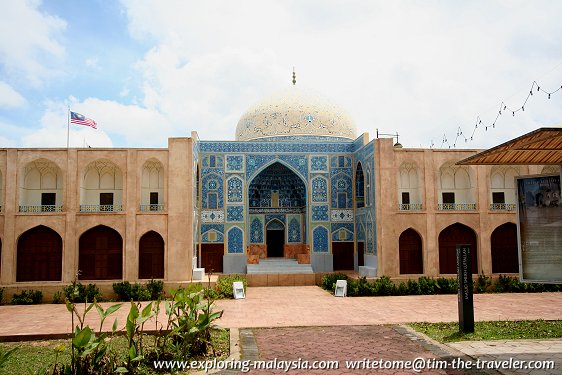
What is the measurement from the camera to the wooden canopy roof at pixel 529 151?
7.74 meters

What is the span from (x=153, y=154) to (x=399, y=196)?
9558mm

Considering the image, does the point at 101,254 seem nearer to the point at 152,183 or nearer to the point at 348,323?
the point at 152,183

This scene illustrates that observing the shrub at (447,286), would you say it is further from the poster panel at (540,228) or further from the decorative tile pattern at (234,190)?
the decorative tile pattern at (234,190)

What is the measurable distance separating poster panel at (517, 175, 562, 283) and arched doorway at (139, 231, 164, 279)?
496 inches

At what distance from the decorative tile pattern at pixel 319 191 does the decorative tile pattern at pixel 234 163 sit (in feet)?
10.6

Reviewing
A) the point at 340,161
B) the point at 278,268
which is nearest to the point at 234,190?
the point at 278,268

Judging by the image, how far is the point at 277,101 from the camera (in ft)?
82.6

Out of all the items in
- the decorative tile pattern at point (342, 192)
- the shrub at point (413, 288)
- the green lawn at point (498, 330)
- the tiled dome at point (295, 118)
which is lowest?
the green lawn at point (498, 330)

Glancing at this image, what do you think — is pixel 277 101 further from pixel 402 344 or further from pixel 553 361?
pixel 553 361

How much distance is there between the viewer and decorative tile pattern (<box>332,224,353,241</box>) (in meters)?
22.5

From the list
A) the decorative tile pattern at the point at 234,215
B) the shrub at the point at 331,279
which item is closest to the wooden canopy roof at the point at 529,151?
the shrub at the point at 331,279

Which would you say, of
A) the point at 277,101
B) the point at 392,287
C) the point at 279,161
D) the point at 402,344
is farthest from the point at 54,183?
the point at 402,344

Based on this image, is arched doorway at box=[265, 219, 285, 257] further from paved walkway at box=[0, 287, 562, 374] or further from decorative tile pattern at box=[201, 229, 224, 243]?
paved walkway at box=[0, 287, 562, 374]

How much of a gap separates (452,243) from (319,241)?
223 inches
